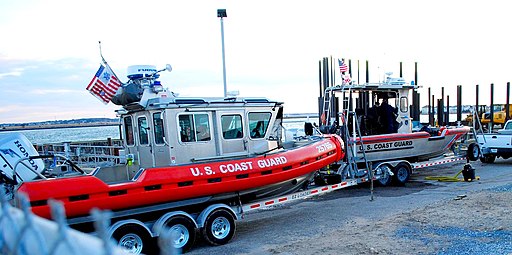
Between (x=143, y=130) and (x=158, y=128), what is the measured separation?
577mm

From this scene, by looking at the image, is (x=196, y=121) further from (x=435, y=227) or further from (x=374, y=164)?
(x=374, y=164)

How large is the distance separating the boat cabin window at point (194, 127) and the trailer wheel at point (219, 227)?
4.45ft

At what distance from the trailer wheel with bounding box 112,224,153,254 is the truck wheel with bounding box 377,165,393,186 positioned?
7237mm

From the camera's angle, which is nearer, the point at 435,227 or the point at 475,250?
the point at 475,250

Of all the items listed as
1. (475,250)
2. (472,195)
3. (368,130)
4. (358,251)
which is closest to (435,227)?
(475,250)

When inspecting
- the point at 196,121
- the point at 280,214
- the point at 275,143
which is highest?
the point at 196,121

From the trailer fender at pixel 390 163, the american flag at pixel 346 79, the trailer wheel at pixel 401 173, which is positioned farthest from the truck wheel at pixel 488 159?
the american flag at pixel 346 79

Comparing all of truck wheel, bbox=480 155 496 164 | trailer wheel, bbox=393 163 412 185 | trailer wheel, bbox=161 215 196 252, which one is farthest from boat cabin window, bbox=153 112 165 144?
truck wheel, bbox=480 155 496 164

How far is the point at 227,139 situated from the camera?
8.46m

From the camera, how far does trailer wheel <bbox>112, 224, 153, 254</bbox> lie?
685 cm

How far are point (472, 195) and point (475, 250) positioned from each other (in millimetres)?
4294

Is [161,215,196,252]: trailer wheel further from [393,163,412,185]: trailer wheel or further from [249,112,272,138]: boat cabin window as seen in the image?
[393,163,412,185]: trailer wheel

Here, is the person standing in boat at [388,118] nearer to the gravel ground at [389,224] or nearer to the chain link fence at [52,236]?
the gravel ground at [389,224]

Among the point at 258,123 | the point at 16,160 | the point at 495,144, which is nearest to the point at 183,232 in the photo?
the point at 258,123
